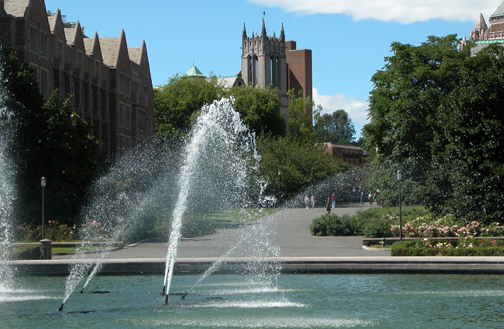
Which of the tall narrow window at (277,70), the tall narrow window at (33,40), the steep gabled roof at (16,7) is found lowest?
the tall narrow window at (33,40)

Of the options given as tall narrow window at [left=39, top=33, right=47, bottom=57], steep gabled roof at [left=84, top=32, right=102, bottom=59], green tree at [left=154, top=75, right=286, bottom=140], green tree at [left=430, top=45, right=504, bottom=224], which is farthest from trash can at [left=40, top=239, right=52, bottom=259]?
green tree at [left=154, top=75, right=286, bottom=140]

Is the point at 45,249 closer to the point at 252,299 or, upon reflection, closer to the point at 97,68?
the point at 252,299

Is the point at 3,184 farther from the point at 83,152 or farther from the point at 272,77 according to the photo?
the point at 272,77

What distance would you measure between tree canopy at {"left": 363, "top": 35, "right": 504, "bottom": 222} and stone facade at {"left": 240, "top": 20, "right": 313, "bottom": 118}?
87.2 m

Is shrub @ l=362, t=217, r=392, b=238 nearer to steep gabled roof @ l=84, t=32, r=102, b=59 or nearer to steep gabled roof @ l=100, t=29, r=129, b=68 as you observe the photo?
steep gabled roof @ l=84, t=32, r=102, b=59

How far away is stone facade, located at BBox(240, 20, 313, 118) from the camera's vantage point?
5472 inches

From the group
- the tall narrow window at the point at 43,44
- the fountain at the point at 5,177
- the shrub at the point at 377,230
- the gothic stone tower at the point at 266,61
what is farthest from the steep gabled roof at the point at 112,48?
the gothic stone tower at the point at 266,61

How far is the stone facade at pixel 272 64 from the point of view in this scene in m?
139

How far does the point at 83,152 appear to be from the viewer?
37781 millimetres

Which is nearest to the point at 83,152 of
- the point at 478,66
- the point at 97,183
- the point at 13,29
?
the point at 97,183

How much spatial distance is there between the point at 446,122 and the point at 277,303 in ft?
76.4

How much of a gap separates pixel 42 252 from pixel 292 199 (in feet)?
185

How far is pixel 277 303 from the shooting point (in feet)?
52.7

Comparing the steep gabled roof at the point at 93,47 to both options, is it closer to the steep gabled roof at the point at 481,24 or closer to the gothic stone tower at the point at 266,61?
the gothic stone tower at the point at 266,61
